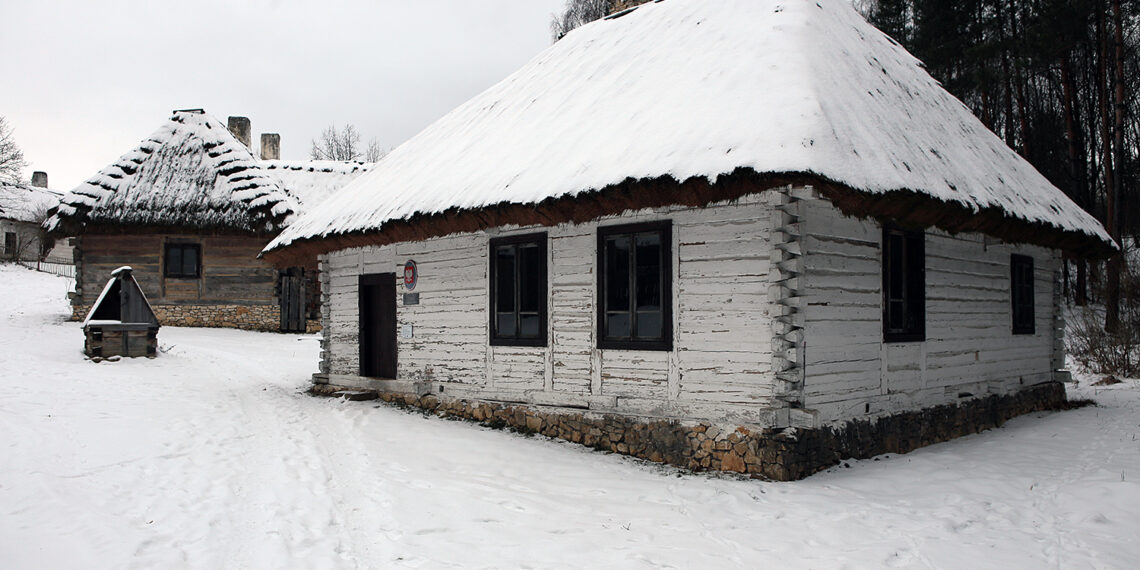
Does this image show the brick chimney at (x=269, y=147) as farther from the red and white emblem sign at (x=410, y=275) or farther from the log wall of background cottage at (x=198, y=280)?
the red and white emblem sign at (x=410, y=275)

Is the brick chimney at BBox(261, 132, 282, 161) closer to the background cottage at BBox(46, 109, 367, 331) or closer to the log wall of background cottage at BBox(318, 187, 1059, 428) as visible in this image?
the background cottage at BBox(46, 109, 367, 331)

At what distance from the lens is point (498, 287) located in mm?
9203

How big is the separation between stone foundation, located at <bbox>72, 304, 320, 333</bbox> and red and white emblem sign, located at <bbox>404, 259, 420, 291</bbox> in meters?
11.5

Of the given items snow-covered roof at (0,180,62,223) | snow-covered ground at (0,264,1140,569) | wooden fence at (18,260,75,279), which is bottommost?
snow-covered ground at (0,264,1140,569)

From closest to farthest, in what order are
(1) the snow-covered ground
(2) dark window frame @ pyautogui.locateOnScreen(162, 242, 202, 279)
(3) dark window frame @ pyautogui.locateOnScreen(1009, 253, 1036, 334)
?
(1) the snow-covered ground < (3) dark window frame @ pyautogui.locateOnScreen(1009, 253, 1036, 334) < (2) dark window frame @ pyautogui.locateOnScreen(162, 242, 202, 279)

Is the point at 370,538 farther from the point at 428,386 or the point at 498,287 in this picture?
the point at 428,386

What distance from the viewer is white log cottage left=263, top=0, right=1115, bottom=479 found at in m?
6.72

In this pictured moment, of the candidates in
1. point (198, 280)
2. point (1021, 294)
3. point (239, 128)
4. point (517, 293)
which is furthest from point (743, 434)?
point (239, 128)

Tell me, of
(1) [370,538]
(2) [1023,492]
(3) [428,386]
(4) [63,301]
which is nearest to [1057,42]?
(2) [1023,492]

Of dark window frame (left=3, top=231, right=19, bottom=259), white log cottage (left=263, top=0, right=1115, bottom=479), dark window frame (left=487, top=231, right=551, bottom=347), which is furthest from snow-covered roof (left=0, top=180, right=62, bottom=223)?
dark window frame (left=487, top=231, right=551, bottom=347)

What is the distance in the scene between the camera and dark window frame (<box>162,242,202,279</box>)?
20484 mm

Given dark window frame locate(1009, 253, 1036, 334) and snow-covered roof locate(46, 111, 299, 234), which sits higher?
snow-covered roof locate(46, 111, 299, 234)

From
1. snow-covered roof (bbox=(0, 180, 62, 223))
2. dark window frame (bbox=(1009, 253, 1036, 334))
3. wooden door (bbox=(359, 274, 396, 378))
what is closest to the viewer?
dark window frame (bbox=(1009, 253, 1036, 334))

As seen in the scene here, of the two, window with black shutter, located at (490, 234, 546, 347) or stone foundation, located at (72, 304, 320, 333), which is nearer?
window with black shutter, located at (490, 234, 546, 347)
